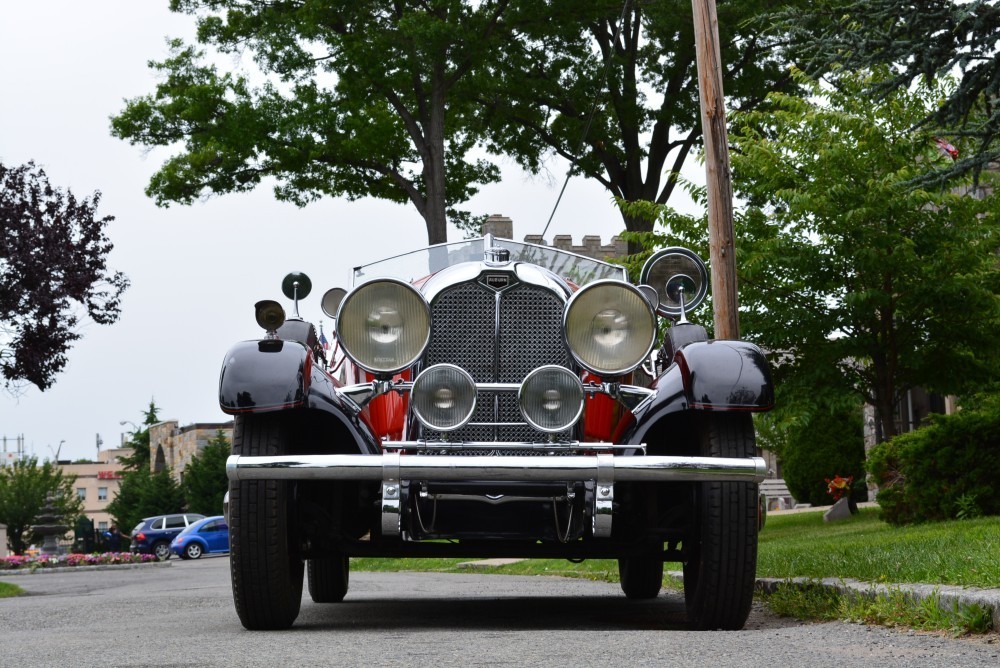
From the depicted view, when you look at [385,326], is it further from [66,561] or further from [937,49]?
[66,561]

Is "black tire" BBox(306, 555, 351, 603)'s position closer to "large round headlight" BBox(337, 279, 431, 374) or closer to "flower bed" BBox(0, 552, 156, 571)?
"large round headlight" BBox(337, 279, 431, 374)

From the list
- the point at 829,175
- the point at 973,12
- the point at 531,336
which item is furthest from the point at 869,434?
the point at 531,336

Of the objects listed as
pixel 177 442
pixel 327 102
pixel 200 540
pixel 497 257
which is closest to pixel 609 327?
pixel 497 257

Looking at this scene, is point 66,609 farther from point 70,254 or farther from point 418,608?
point 70,254

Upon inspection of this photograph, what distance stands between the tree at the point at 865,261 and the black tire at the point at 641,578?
22.5ft

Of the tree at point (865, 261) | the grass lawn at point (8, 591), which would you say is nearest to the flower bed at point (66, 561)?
the grass lawn at point (8, 591)

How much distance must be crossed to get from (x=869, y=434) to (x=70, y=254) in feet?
80.5

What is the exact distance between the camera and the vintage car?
5598 millimetres

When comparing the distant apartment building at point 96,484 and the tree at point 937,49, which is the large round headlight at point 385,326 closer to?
the tree at point 937,49

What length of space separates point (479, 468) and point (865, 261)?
1046 cm

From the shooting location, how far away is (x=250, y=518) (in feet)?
18.7

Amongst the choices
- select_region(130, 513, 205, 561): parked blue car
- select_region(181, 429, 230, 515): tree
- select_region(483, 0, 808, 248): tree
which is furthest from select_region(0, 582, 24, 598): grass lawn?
select_region(181, 429, 230, 515): tree

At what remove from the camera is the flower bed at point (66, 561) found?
25147 mm

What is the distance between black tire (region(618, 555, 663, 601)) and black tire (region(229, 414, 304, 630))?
10.4 ft
